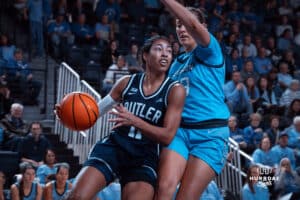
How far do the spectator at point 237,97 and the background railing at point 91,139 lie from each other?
152 centimetres

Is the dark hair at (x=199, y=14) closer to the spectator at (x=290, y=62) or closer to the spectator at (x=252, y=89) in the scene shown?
the spectator at (x=252, y=89)

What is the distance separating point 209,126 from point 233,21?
1233cm

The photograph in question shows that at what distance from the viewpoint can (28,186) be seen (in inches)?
398

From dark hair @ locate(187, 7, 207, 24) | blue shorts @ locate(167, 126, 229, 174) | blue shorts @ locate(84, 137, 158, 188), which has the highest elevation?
dark hair @ locate(187, 7, 207, 24)

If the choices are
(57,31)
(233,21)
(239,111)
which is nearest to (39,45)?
(57,31)

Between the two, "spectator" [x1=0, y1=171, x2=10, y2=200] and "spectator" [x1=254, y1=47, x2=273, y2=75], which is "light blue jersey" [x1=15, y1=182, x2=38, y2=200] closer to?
"spectator" [x1=0, y1=171, x2=10, y2=200]

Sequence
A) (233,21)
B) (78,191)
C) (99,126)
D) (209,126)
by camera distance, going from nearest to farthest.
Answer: (78,191) → (209,126) → (99,126) → (233,21)

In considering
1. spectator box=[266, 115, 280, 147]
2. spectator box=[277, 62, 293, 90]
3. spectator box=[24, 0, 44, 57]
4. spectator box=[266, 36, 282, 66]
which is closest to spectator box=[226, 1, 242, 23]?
spectator box=[266, 36, 282, 66]

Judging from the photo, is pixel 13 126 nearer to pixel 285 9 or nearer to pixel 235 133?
pixel 235 133

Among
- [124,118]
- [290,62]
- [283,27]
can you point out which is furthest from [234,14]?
[124,118]

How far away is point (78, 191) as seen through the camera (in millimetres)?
5625

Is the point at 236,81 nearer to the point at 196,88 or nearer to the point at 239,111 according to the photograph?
the point at 239,111

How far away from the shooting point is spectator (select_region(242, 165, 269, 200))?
1058 cm

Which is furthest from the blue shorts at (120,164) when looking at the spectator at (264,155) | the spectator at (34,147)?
the spectator at (264,155)
